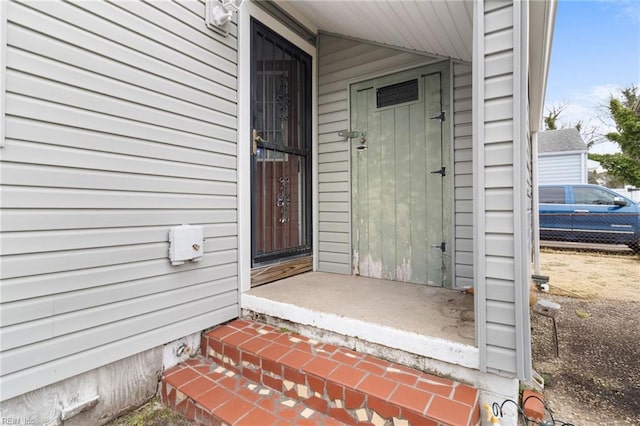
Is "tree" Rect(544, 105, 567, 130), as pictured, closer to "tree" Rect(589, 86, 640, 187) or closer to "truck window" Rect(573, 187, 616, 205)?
"tree" Rect(589, 86, 640, 187)

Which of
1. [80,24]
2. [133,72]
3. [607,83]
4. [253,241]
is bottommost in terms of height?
[253,241]

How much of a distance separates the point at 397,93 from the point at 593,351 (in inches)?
110

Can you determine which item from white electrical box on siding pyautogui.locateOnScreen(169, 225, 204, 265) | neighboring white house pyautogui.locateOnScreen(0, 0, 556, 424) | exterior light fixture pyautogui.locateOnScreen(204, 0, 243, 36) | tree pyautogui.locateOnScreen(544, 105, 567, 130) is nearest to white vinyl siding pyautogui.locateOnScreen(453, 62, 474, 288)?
neighboring white house pyautogui.locateOnScreen(0, 0, 556, 424)

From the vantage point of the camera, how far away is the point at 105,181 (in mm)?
1648

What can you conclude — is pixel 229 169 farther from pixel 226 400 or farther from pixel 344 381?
pixel 344 381

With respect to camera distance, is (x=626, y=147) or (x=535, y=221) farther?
(x=626, y=147)

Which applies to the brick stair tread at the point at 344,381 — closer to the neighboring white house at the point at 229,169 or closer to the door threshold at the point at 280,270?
the neighboring white house at the point at 229,169

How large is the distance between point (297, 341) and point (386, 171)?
5.97 feet

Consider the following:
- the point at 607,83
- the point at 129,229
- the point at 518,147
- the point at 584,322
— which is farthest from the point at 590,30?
the point at 129,229

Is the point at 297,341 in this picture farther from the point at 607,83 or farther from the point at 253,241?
the point at 607,83

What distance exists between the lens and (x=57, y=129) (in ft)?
4.84

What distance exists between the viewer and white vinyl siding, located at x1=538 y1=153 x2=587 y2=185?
11.3 meters

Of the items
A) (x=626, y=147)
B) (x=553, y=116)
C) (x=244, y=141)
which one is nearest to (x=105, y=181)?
(x=244, y=141)

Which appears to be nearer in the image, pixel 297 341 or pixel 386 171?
pixel 297 341
